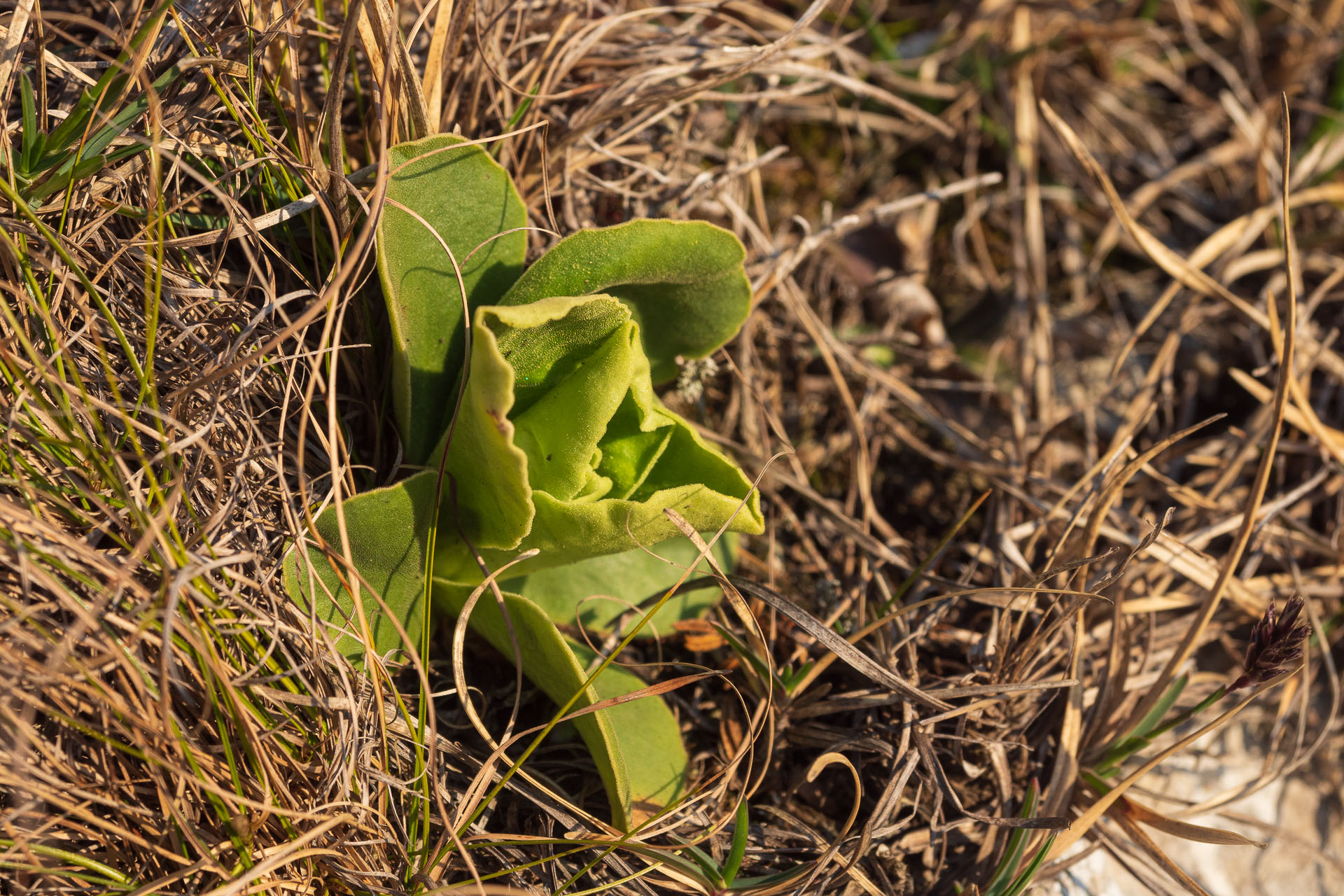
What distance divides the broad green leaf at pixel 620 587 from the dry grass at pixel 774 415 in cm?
11

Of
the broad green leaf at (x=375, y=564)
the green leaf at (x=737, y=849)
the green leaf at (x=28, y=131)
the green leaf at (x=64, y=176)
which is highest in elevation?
the green leaf at (x=28, y=131)

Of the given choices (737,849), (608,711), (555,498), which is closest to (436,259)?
(555,498)

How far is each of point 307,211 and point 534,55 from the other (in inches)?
23.6

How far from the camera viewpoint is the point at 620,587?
1597mm

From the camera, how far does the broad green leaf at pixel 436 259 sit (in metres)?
1.33

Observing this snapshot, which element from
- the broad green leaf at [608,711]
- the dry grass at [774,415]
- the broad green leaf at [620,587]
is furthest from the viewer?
the broad green leaf at [620,587]

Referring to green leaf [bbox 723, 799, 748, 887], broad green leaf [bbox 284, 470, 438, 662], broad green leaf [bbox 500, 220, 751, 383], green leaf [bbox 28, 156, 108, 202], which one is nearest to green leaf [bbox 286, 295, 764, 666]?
broad green leaf [bbox 284, 470, 438, 662]

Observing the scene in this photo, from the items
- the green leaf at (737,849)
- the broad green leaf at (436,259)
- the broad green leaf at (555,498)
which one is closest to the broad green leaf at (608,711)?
the broad green leaf at (555,498)

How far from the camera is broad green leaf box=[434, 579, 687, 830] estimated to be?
1.30 m

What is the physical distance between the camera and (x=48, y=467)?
124cm

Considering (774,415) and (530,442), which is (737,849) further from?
(774,415)

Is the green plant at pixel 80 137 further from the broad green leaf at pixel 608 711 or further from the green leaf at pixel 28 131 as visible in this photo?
the broad green leaf at pixel 608 711

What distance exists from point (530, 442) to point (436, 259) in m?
0.33

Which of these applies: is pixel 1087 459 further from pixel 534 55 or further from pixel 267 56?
pixel 267 56
